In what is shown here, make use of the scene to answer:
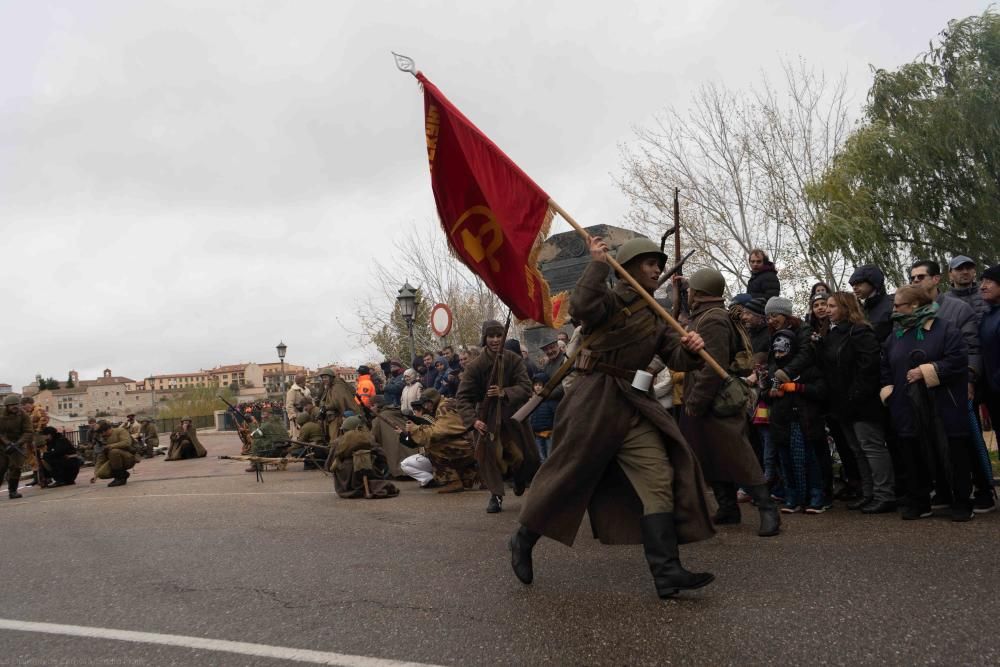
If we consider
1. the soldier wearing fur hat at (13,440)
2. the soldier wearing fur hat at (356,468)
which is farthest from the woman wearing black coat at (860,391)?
the soldier wearing fur hat at (13,440)

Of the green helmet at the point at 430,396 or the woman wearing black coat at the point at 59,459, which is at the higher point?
the green helmet at the point at 430,396

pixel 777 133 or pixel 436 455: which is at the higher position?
pixel 777 133

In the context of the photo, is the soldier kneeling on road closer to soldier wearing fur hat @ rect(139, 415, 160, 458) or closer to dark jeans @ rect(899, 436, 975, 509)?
→ soldier wearing fur hat @ rect(139, 415, 160, 458)

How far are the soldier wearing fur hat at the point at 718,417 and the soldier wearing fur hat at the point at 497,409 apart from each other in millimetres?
2381

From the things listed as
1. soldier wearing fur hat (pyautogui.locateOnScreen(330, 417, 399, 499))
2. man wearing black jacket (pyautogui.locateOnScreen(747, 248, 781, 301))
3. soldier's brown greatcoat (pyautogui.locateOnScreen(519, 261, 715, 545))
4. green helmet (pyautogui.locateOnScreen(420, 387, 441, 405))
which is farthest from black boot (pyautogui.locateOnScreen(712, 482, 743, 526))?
green helmet (pyautogui.locateOnScreen(420, 387, 441, 405))

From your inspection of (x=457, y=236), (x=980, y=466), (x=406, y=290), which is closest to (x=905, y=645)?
(x=980, y=466)

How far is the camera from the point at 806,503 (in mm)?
6930

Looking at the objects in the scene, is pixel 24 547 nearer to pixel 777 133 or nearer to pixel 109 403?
pixel 777 133

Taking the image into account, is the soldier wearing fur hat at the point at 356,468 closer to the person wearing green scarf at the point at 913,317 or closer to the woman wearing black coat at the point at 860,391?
the woman wearing black coat at the point at 860,391

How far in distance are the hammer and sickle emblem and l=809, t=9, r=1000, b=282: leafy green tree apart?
12.7 m

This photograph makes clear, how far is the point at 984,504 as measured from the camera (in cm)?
620

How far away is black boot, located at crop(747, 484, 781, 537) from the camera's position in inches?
235

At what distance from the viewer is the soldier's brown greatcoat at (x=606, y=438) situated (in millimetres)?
4645

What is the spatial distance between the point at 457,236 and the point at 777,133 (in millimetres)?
16644
